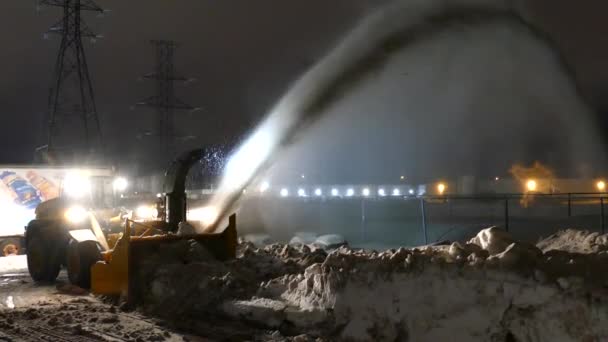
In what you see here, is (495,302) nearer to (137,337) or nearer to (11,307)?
(137,337)

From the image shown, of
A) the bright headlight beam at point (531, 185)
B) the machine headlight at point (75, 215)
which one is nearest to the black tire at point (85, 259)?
the machine headlight at point (75, 215)

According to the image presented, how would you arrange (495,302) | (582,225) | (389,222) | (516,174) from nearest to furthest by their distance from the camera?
(495,302), (582,225), (389,222), (516,174)

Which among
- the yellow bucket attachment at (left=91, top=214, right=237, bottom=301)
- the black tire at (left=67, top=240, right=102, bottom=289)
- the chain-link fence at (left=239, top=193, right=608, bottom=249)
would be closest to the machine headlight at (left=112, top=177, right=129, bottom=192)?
the black tire at (left=67, top=240, right=102, bottom=289)

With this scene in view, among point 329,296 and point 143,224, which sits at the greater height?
point 143,224

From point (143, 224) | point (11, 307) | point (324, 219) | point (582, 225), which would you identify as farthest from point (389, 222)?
point (11, 307)

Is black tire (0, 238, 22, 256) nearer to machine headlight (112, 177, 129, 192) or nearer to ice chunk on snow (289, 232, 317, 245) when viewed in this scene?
machine headlight (112, 177, 129, 192)

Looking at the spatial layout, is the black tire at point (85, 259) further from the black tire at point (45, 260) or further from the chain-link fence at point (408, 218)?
the chain-link fence at point (408, 218)

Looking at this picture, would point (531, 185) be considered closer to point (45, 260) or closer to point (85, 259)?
point (45, 260)

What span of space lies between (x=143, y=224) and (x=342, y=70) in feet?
19.3

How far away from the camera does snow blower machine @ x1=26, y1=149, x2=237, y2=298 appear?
451 inches

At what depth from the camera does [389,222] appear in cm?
2925

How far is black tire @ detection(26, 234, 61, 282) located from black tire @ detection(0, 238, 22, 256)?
29.7 ft

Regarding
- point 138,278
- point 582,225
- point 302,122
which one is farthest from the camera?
point 582,225

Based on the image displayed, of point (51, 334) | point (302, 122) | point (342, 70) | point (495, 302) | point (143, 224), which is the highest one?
point (342, 70)
